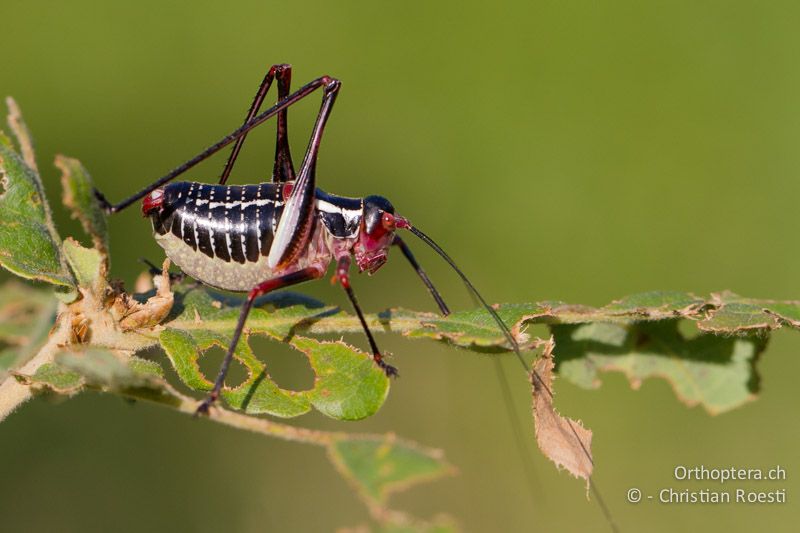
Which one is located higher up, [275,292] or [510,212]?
[275,292]

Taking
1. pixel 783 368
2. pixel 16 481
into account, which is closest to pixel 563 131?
pixel 783 368

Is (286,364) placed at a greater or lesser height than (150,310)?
lesser

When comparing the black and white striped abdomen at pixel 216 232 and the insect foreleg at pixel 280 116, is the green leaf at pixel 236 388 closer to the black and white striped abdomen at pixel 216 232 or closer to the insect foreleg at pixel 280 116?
the black and white striped abdomen at pixel 216 232

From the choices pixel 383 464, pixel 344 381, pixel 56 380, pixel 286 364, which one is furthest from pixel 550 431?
pixel 286 364

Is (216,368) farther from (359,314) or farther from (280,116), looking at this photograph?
(359,314)

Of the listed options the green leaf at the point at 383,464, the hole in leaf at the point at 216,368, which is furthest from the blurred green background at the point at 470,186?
the green leaf at the point at 383,464

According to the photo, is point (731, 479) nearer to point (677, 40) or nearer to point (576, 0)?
point (677, 40)
